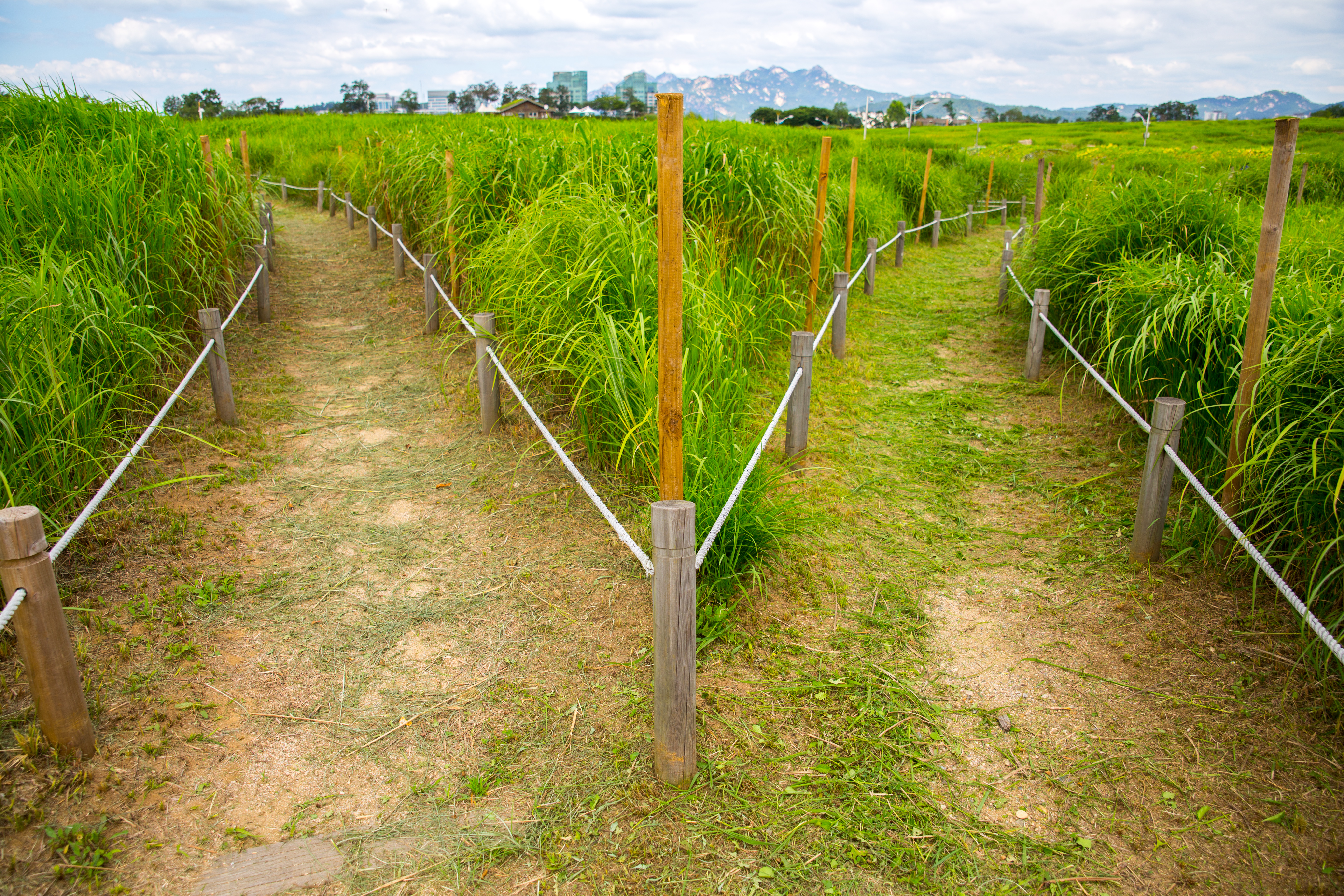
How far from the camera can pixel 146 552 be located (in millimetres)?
3350

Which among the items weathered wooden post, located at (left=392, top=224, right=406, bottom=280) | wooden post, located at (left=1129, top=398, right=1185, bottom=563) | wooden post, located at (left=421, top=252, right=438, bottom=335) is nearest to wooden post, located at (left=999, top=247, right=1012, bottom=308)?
wooden post, located at (left=1129, top=398, right=1185, bottom=563)

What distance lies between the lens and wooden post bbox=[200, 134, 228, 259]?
6.08 m

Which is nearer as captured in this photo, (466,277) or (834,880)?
(834,880)

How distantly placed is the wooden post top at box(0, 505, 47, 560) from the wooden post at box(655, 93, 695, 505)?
5.53ft

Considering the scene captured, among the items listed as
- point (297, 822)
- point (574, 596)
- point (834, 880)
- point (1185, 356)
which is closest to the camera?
point (834, 880)

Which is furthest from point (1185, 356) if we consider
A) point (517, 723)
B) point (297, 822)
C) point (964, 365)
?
point (297, 822)

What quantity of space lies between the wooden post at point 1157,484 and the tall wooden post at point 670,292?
6.36 feet

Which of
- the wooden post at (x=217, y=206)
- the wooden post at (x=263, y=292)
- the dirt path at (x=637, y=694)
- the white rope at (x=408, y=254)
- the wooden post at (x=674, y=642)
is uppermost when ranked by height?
the wooden post at (x=217, y=206)

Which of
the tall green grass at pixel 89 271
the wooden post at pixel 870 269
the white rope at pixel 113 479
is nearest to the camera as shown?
the white rope at pixel 113 479

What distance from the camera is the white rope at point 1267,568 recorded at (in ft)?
7.15

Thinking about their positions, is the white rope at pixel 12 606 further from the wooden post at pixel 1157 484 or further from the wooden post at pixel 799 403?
the wooden post at pixel 1157 484

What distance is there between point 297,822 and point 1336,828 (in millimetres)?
2884

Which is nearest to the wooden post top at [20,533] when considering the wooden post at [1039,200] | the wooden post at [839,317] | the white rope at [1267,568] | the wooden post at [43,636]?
the wooden post at [43,636]

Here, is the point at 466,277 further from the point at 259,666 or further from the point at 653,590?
the point at 653,590
